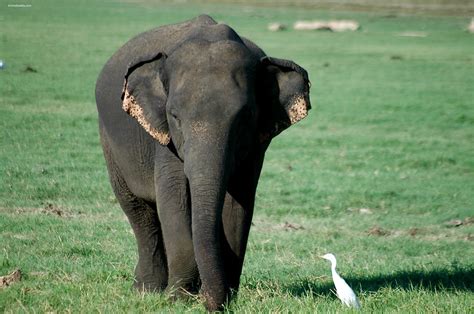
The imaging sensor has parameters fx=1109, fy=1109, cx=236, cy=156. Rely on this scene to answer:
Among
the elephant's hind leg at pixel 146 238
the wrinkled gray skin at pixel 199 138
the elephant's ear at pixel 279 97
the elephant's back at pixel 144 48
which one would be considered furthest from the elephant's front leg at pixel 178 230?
the elephant's hind leg at pixel 146 238

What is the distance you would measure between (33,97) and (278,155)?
8538 mm

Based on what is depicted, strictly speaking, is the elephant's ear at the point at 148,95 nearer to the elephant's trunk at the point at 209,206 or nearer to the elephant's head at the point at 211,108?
the elephant's head at the point at 211,108

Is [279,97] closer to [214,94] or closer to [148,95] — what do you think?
[214,94]

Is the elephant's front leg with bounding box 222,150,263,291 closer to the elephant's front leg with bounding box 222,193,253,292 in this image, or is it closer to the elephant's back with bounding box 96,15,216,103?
the elephant's front leg with bounding box 222,193,253,292

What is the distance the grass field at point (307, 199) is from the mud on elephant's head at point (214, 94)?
1284mm

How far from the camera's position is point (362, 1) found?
299 ft

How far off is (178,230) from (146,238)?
5.61 feet

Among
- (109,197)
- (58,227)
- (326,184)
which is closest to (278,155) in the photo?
(326,184)

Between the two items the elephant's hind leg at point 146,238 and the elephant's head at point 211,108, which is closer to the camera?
the elephant's head at point 211,108

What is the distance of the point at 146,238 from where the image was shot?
10203 mm

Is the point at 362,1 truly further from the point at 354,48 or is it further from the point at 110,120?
the point at 110,120

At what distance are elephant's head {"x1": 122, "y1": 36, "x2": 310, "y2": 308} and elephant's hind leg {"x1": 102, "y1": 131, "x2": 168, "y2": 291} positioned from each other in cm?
153

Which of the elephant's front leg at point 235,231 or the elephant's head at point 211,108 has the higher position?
the elephant's head at point 211,108

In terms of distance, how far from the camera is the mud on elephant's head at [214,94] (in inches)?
317
